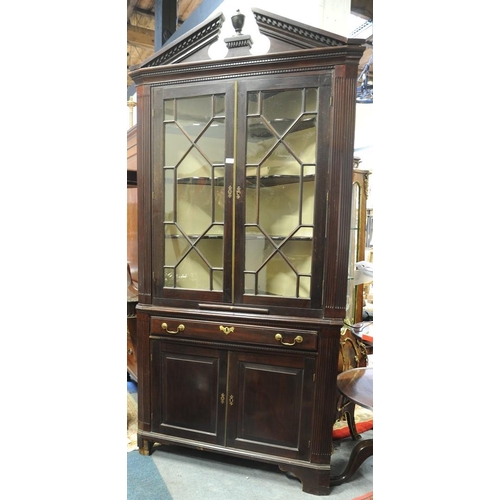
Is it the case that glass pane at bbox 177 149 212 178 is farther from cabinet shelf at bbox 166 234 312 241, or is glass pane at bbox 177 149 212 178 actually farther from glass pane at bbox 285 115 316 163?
glass pane at bbox 285 115 316 163

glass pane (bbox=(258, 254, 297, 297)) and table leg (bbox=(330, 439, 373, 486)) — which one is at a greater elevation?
glass pane (bbox=(258, 254, 297, 297))

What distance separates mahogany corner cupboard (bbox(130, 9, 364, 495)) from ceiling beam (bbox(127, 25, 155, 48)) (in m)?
2.22

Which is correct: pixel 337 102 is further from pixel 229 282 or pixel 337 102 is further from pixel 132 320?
pixel 132 320

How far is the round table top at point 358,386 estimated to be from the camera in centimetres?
137

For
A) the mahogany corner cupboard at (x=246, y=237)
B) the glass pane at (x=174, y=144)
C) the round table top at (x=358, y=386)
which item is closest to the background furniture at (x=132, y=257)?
the mahogany corner cupboard at (x=246, y=237)

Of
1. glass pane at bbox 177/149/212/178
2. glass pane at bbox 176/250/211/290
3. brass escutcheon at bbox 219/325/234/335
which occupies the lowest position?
brass escutcheon at bbox 219/325/234/335

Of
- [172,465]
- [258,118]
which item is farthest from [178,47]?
[172,465]

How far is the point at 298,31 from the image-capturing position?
1.35 m

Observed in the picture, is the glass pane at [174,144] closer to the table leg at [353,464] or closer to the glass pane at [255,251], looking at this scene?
the glass pane at [255,251]

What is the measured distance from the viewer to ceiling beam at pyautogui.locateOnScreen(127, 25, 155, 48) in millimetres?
3350

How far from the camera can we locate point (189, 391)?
1596 mm

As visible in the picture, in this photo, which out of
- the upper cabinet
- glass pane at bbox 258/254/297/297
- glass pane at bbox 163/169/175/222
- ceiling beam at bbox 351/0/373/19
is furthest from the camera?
ceiling beam at bbox 351/0/373/19

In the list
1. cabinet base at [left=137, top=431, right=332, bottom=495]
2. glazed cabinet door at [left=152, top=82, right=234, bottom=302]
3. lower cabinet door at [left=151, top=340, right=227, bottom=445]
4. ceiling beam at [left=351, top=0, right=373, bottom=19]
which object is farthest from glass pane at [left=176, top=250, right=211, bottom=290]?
ceiling beam at [left=351, top=0, right=373, bottom=19]
